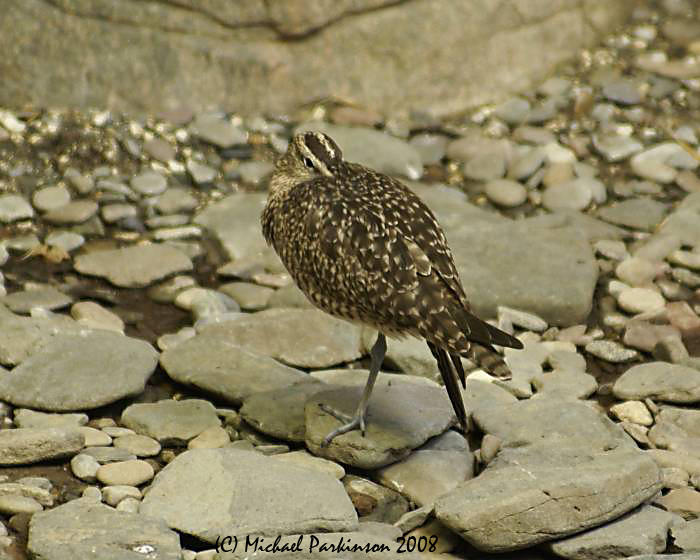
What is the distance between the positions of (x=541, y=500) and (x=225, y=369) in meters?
1.90

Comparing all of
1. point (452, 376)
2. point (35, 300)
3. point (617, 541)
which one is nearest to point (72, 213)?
point (35, 300)

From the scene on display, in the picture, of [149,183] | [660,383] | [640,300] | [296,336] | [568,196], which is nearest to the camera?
[660,383]

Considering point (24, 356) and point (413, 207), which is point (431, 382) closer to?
point (413, 207)

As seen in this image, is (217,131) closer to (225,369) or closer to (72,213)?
(72,213)

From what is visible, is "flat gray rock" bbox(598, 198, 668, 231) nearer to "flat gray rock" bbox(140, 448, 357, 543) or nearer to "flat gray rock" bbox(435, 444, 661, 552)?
"flat gray rock" bbox(435, 444, 661, 552)

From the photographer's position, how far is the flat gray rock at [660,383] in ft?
19.9

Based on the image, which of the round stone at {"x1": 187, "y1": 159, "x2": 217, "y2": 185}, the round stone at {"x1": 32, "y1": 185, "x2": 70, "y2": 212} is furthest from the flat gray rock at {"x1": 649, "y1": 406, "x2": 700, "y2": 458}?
the round stone at {"x1": 32, "y1": 185, "x2": 70, "y2": 212}

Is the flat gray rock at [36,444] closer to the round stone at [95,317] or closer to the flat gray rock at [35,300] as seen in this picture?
the round stone at [95,317]

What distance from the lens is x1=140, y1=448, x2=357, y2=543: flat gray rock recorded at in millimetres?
4855

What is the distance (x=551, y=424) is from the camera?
5602 millimetres

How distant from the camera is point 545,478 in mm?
4941

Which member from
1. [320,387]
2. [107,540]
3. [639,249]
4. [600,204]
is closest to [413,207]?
[320,387]

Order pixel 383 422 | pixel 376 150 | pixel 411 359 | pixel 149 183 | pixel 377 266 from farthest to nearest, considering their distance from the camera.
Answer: pixel 376 150
pixel 149 183
pixel 411 359
pixel 383 422
pixel 377 266

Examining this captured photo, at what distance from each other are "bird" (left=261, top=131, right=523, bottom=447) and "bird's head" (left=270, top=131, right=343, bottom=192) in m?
0.02
